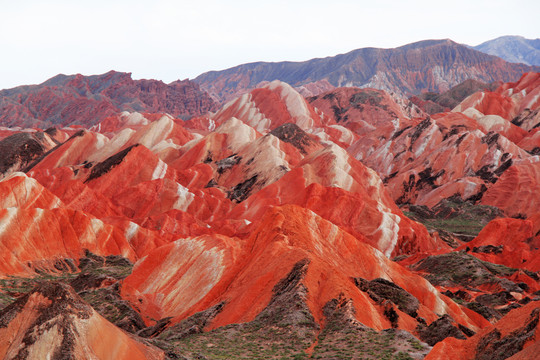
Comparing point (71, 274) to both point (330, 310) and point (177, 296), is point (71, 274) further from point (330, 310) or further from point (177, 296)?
point (330, 310)

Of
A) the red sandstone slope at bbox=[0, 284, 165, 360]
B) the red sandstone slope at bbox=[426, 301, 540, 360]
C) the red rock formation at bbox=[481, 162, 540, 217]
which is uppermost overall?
the red sandstone slope at bbox=[0, 284, 165, 360]

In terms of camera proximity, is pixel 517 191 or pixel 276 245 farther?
pixel 517 191

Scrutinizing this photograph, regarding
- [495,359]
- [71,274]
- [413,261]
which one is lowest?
[413,261]

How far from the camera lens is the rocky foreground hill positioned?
103 ft

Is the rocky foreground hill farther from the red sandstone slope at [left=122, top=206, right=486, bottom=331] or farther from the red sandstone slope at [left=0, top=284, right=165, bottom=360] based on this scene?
the red sandstone slope at [left=122, top=206, right=486, bottom=331]

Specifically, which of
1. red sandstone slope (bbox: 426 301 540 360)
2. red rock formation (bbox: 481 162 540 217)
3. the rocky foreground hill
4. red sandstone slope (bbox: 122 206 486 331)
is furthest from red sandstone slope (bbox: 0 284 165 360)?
red rock formation (bbox: 481 162 540 217)

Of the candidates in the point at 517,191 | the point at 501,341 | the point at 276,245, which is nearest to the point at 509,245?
the point at 517,191

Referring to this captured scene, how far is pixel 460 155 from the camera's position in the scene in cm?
14500

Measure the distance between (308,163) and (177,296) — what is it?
244 ft

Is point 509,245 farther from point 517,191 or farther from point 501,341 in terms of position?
point 501,341

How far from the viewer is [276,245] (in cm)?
4925

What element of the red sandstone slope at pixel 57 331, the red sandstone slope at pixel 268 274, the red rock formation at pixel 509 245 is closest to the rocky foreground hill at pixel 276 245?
the red sandstone slope at pixel 57 331

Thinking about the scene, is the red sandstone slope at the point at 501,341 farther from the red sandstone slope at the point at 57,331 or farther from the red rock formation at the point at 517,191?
the red rock formation at the point at 517,191

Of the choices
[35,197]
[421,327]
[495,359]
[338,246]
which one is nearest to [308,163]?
[35,197]
